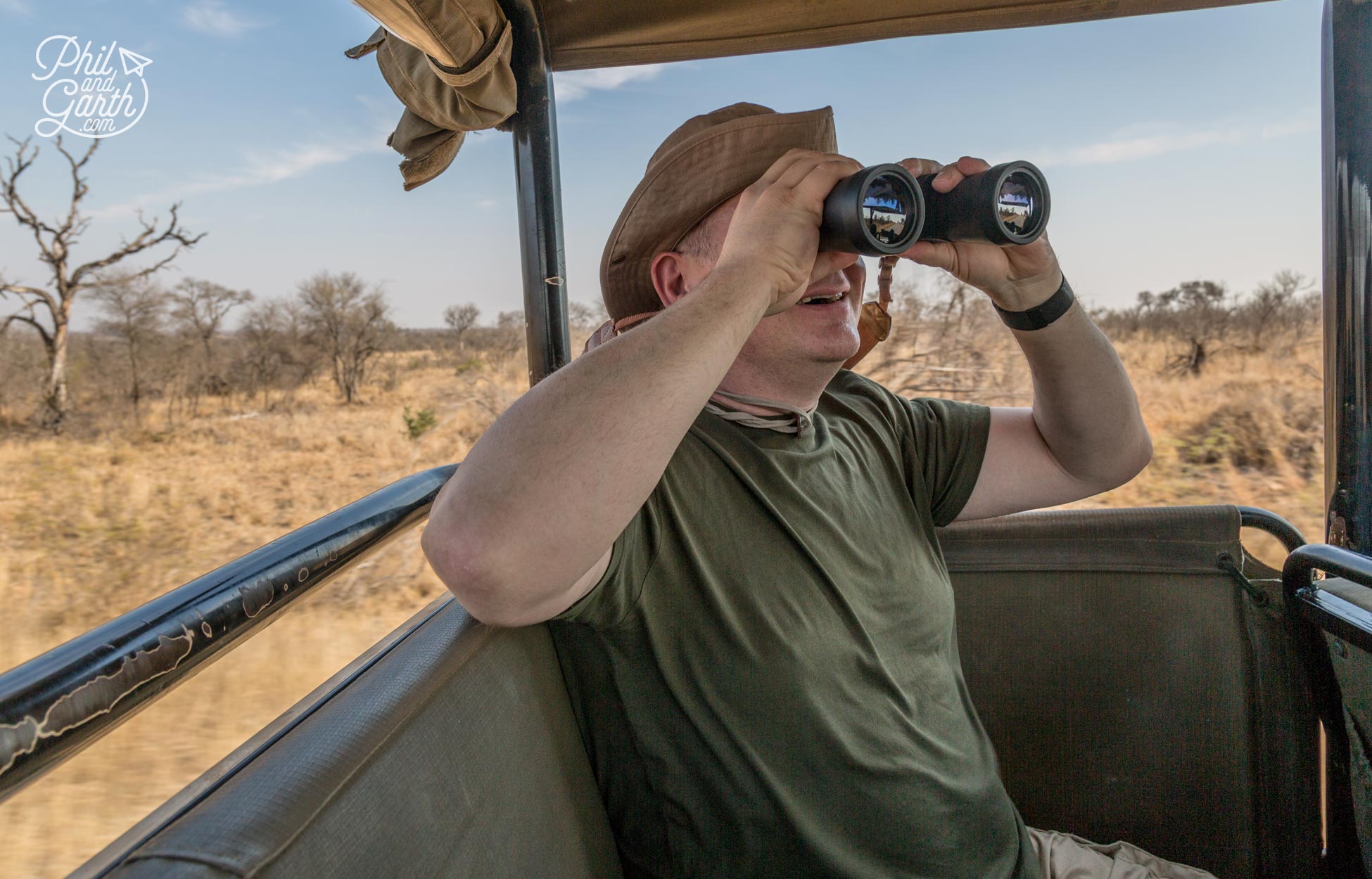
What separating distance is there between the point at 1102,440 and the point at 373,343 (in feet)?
26.7

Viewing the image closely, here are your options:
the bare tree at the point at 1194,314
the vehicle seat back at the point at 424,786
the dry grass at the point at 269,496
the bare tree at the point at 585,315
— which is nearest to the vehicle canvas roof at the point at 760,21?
Result: the vehicle seat back at the point at 424,786

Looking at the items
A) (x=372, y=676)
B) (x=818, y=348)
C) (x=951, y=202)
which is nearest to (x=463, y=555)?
(x=372, y=676)

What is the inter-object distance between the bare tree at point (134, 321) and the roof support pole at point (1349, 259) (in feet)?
27.5

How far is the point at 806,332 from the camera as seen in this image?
124 centimetres

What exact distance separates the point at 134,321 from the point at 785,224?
9094 mm

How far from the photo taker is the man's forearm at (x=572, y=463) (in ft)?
2.63

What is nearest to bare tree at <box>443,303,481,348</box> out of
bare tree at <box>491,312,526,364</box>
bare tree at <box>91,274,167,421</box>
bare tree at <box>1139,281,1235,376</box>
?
bare tree at <box>491,312,526,364</box>

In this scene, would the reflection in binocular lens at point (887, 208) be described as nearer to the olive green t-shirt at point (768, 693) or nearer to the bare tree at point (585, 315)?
the olive green t-shirt at point (768, 693)

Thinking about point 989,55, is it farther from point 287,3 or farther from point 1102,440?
point 287,3

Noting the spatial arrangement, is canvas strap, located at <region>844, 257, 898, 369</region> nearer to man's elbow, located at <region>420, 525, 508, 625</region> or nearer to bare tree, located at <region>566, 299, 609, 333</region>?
man's elbow, located at <region>420, 525, 508, 625</region>

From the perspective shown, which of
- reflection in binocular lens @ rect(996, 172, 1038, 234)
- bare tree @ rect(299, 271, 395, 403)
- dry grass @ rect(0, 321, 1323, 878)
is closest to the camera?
reflection in binocular lens @ rect(996, 172, 1038, 234)

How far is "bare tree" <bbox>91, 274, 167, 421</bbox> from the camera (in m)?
7.77

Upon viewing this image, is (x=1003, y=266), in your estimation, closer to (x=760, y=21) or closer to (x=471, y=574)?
(x=760, y=21)

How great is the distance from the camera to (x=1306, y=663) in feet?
4.62
